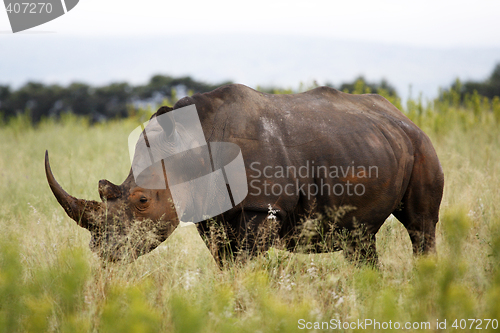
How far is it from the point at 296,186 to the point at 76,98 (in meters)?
26.2

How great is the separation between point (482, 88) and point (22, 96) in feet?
83.8

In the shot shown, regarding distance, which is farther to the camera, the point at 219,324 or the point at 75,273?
the point at 219,324

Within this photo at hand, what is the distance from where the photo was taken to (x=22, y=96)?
26.3 meters

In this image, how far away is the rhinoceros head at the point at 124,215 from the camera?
3121mm

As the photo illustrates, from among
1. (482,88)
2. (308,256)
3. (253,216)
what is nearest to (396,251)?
(308,256)

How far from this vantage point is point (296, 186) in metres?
3.27

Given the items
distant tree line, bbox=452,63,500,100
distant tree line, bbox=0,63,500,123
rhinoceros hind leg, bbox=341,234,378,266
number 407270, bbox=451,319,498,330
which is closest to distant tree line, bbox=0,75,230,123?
distant tree line, bbox=0,63,500,123

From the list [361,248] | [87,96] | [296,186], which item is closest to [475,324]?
[296,186]

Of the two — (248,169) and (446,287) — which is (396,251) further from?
(446,287)

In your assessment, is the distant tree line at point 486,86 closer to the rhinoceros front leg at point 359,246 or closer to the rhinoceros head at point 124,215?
the rhinoceros front leg at point 359,246

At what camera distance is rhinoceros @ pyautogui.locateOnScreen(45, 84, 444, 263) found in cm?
317

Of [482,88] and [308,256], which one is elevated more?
[308,256]

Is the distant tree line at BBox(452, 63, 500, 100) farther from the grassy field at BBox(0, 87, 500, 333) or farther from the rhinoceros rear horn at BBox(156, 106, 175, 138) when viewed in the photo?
the rhinoceros rear horn at BBox(156, 106, 175, 138)

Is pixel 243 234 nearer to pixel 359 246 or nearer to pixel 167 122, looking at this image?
pixel 167 122
